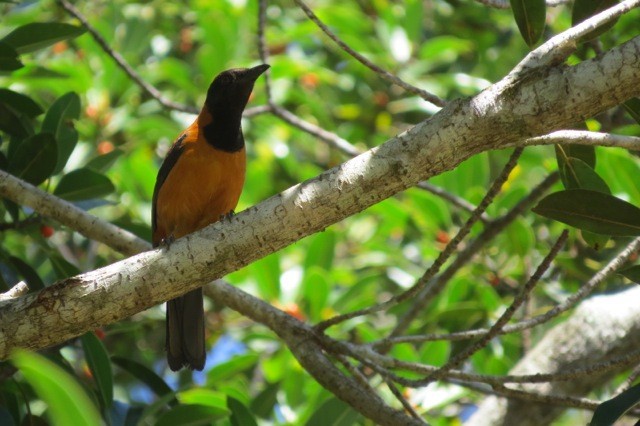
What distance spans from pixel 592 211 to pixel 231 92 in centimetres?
299

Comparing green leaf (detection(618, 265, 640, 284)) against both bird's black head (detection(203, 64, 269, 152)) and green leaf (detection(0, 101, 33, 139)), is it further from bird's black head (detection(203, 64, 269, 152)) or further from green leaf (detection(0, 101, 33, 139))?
green leaf (detection(0, 101, 33, 139))

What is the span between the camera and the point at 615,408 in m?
3.13

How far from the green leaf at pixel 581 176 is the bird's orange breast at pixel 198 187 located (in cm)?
232

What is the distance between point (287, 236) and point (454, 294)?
10.3 ft

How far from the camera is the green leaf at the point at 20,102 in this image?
4.64m

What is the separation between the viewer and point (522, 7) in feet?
12.1

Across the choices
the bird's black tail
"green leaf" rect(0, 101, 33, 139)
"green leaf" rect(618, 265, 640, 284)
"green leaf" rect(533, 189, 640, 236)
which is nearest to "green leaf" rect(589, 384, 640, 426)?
"green leaf" rect(618, 265, 640, 284)

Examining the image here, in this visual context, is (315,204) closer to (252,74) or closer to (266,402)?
(252,74)

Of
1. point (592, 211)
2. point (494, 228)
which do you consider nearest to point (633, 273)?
point (592, 211)

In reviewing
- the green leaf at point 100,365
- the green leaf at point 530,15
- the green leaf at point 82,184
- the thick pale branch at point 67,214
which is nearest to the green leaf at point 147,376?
the green leaf at point 100,365

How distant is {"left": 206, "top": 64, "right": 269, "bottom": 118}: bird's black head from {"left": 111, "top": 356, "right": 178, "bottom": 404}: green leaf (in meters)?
1.87

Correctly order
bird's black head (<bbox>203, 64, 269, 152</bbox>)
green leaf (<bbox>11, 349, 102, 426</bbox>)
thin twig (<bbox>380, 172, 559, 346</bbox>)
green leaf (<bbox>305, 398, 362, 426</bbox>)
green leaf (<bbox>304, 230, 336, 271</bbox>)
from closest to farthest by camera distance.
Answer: green leaf (<bbox>11, 349, 102, 426</bbox>) < green leaf (<bbox>305, 398, 362, 426</bbox>) < thin twig (<bbox>380, 172, 559, 346</bbox>) < bird's black head (<bbox>203, 64, 269, 152</bbox>) < green leaf (<bbox>304, 230, 336, 271</bbox>)

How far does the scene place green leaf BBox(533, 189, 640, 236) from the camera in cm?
349

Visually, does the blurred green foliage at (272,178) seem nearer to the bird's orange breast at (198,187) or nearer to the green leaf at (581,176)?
the bird's orange breast at (198,187)
